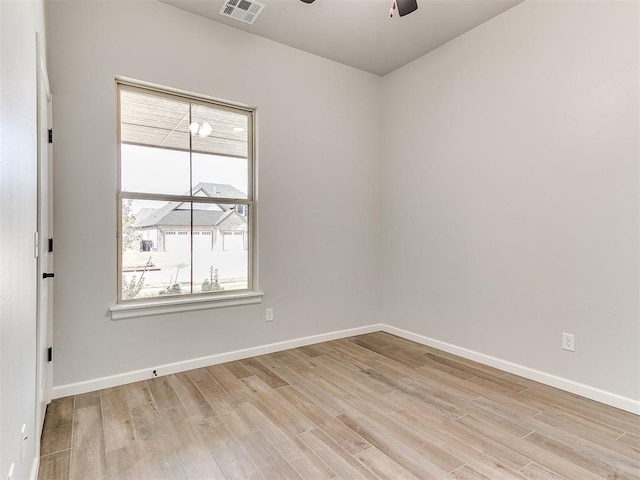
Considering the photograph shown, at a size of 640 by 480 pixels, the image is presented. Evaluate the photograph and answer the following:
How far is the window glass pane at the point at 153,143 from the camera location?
9.53ft

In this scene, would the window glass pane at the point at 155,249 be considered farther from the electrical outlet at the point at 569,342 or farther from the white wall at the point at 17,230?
the electrical outlet at the point at 569,342

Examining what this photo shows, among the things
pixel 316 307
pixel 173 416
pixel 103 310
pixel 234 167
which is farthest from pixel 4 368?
pixel 316 307

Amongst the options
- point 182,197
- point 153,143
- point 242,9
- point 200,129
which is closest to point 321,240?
point 182,197

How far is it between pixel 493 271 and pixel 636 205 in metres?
1.11

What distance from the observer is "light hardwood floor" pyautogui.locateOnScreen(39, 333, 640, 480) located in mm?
1809

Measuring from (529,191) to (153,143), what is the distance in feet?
10.2

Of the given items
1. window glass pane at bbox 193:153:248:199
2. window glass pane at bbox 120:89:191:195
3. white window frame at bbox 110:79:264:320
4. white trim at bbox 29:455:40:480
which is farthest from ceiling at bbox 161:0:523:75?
white trim at bbox 29:455:40:480

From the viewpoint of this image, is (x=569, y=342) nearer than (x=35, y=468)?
No

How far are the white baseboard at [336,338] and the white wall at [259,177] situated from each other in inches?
2.4

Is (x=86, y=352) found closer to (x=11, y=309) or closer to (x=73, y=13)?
(x=11, y=309)

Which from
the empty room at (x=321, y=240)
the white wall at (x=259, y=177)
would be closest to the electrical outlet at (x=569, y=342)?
the empty room at (x=321, y=240)

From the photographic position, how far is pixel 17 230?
1.27 metres

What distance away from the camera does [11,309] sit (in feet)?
3.76

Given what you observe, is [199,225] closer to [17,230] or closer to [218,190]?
[218,190]
